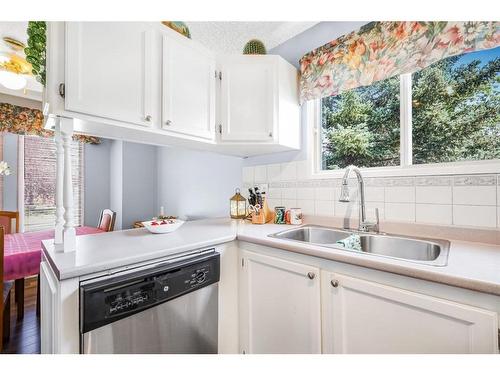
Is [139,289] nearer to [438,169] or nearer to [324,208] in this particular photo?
[324,208]

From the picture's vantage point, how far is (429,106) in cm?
133

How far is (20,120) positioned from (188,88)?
2.79 meters

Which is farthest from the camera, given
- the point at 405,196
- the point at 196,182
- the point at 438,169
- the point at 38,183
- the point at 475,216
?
the point at 38,183

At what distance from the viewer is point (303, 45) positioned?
71.1 inches

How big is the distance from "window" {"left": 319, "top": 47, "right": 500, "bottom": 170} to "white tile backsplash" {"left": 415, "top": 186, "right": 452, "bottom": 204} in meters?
0.17

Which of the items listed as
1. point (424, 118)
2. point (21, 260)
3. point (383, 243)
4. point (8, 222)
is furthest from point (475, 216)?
point (8, 222)

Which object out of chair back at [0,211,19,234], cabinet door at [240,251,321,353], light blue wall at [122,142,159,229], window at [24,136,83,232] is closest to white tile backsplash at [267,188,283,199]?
cabinet door at [240,251,321,353]

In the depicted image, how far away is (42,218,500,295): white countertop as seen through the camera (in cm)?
70

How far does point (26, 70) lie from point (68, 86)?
1.63m

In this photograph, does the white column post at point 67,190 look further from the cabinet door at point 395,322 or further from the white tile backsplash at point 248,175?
the white tile backsplash at point 248,175

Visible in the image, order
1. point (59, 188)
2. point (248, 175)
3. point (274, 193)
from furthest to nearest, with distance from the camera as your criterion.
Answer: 1. point (248, 175)
2. point (274, 193)
3. point (59, 188)

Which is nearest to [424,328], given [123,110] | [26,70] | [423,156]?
[423,156]
